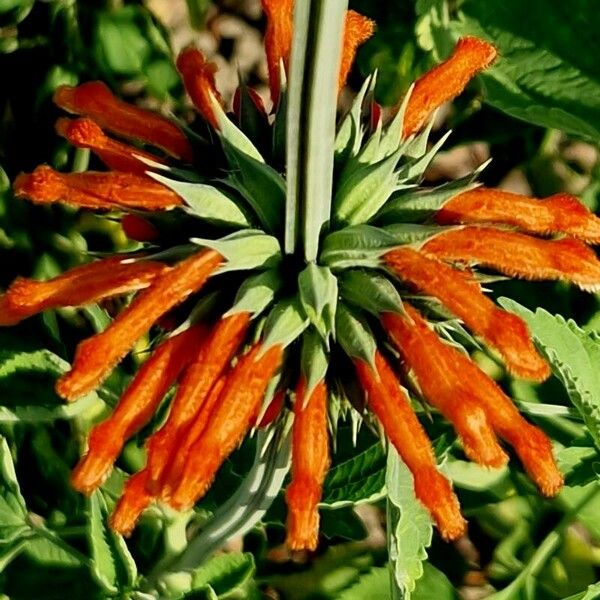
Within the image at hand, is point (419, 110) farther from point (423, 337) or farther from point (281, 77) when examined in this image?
point (423, 337)

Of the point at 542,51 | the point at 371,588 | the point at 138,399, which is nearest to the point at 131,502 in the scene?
the point at 138,399

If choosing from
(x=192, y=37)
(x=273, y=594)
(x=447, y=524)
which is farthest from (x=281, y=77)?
(x=192, y=37)

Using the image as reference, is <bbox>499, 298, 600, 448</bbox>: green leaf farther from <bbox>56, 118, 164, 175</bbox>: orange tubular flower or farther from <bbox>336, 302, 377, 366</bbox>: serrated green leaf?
<bbox>56, 118, 164, 175</bbox>: orange tubular flower

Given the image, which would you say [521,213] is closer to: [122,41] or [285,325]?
[285,325]

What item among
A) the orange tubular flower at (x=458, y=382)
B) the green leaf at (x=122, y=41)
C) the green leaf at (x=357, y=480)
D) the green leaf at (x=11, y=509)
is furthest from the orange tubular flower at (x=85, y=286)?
Answer: the green leaf at (x=122, y=41)

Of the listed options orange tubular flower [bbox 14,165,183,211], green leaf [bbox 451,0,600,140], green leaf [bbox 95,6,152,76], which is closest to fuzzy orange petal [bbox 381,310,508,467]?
orange tubular flower [bbox 14,165,183,211]

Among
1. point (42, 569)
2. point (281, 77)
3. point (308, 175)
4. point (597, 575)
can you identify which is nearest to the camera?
point (308, 175)
